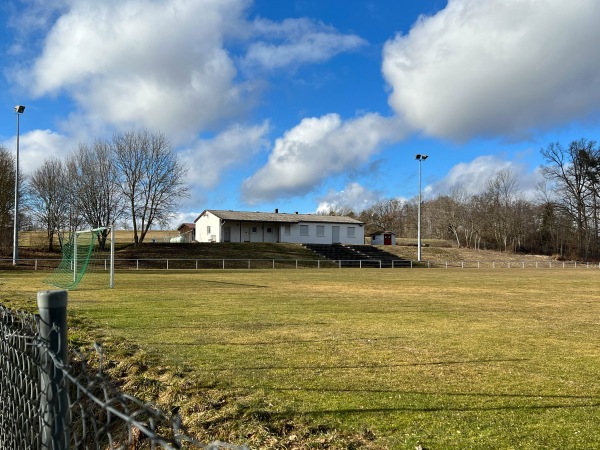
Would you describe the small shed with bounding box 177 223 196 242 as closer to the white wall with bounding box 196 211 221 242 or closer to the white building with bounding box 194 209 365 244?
the white wall with bounding box 196 211 221 242

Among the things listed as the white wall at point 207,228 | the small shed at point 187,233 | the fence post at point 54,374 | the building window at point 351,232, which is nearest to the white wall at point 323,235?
the building window at point 351,232

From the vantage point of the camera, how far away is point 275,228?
64875mm

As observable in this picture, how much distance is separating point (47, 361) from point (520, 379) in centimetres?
581

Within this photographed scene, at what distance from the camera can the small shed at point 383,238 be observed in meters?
74.6

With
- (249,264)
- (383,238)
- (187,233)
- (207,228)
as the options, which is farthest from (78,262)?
(383,238)

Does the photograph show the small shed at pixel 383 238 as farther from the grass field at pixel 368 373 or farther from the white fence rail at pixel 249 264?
the grass field at pixel 368 373

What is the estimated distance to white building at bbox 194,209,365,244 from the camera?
61812 millimetres

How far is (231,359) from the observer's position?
22.9 ft

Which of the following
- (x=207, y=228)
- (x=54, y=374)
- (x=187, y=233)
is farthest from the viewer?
(x=187, y=233)

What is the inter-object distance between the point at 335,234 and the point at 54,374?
211 feet

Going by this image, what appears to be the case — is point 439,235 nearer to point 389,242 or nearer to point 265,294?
point 389,242

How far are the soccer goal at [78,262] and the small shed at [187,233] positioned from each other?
3280 centimetres

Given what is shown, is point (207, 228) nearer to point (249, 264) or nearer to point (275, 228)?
point (275, 228)

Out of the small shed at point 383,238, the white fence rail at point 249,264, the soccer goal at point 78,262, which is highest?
A: the small shed at point 383,238
